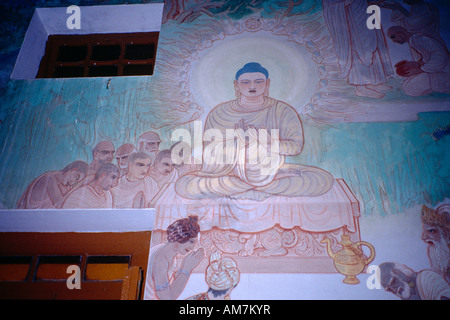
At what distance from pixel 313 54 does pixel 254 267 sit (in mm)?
2418

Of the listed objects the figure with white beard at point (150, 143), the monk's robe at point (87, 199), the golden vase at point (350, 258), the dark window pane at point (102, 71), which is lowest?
the golden vase at point (350, 258)

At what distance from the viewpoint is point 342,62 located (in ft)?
12.8

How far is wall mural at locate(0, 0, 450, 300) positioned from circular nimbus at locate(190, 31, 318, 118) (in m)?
0.02

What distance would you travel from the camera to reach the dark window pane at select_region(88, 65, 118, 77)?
4.51 meters

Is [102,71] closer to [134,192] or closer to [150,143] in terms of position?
[150,143]

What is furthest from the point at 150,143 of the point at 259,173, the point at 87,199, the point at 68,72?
the point at 68,72

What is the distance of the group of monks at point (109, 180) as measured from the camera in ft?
10.7

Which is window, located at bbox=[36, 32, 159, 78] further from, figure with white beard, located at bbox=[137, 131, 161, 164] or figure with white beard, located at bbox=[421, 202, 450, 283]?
figure with white beard, located at bbox=[421, 202, 450, 283]

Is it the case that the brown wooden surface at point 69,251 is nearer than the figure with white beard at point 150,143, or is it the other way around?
the brown wooden surface at point 69,251

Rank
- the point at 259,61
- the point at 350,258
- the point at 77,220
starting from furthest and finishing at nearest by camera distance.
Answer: the point at 259,61 < the point at 77,220 < the point at 350,258

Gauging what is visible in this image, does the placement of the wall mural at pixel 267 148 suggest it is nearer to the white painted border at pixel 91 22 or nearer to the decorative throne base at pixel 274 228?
the decorative throne base at pixel 274 228

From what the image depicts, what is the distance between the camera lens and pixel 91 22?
15.7ft

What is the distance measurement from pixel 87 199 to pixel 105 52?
2.32 meters

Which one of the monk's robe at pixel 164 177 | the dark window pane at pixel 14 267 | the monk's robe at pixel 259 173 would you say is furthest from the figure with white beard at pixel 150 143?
the dark window pane at pixel 14 267
